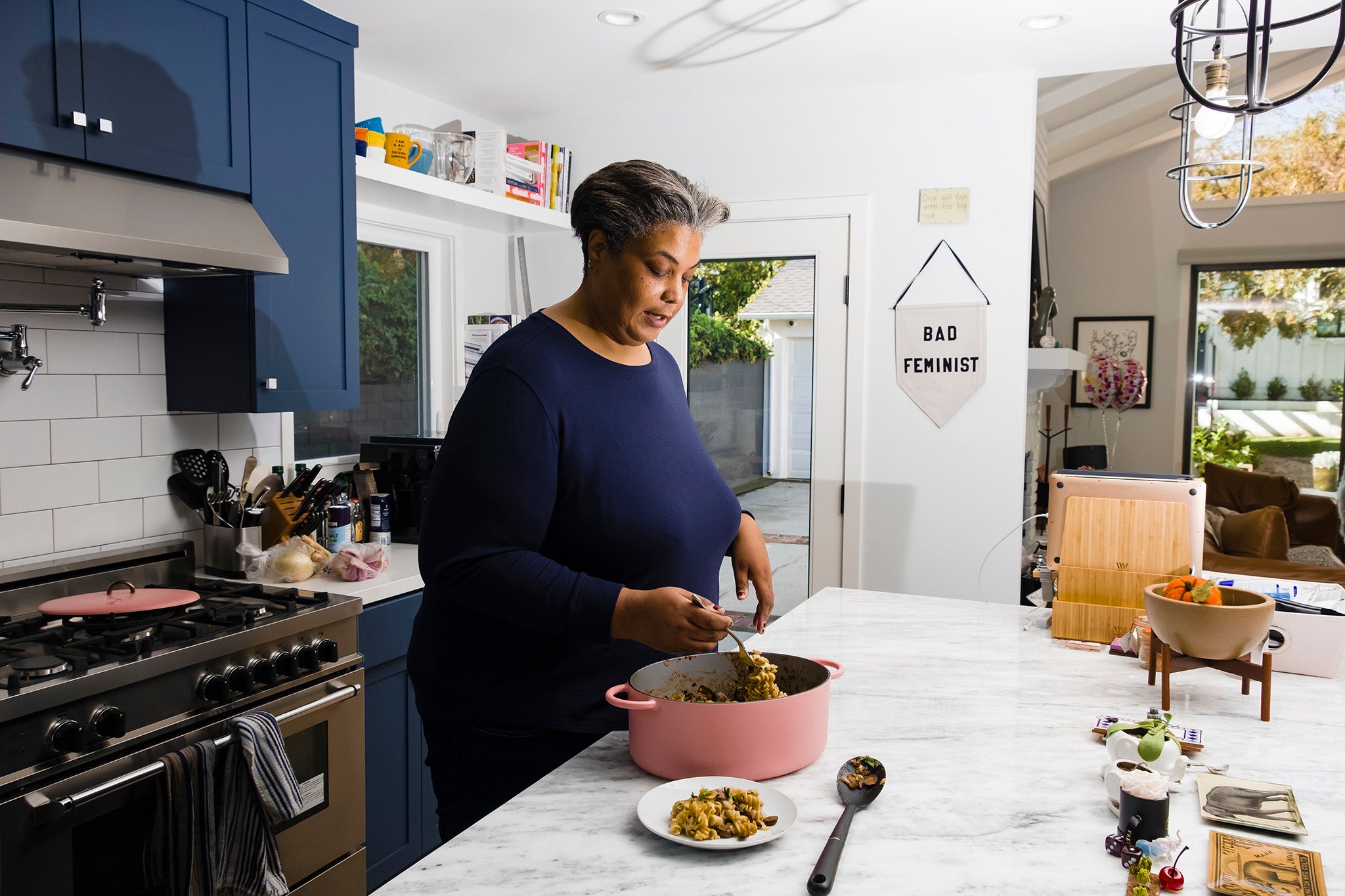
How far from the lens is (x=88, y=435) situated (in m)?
2.23

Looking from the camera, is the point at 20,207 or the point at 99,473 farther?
the point at 99,473

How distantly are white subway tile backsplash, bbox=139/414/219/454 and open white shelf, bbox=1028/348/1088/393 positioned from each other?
3006 millimetres

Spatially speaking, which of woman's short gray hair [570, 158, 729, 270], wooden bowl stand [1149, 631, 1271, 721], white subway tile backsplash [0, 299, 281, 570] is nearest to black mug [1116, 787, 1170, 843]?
wooden bowl stand [1149, 631, 1271, 721]

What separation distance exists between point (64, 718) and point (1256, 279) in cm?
767

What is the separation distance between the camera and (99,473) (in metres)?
2.26

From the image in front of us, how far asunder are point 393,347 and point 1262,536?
4.43 metres

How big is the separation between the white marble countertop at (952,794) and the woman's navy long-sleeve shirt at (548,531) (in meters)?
0.14

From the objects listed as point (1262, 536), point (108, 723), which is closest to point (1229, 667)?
point (108, 723)

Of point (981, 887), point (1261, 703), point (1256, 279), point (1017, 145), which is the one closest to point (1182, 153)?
point (1261, 703)

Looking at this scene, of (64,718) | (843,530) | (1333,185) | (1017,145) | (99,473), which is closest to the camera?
(64,718)

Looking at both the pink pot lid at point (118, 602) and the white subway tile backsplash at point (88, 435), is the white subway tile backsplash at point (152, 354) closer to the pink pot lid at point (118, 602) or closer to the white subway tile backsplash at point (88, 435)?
the white subway tile backsplash at point (88, 435)

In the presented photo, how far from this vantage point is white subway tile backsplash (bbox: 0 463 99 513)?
2.07 metres

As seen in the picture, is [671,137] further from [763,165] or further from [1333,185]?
[1333,185]

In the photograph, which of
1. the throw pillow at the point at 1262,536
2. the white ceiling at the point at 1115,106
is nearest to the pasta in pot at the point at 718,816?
the white ceiling at the point at 1115,106
